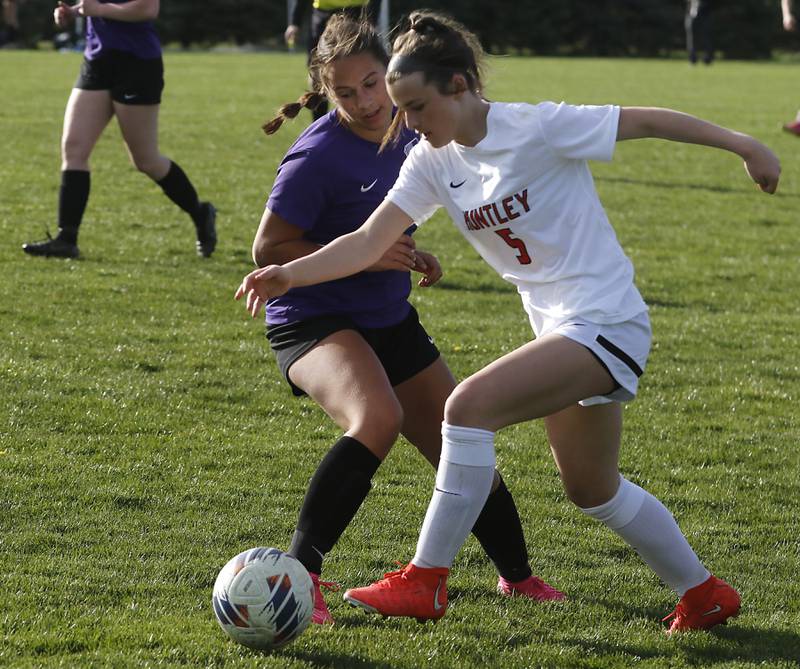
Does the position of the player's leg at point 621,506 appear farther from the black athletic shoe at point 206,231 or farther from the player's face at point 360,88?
the black athletic shoe at point 206,231

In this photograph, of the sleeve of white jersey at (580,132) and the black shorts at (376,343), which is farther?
the black shorts at (376,343)

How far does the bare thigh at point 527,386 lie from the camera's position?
12.2ft

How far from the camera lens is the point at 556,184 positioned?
3.87 m

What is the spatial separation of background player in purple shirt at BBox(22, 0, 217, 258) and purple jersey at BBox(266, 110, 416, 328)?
4767mm

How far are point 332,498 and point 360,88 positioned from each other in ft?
4.18

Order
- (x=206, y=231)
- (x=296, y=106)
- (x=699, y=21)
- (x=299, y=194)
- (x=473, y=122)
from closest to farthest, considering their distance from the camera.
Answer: (x=473, y=122) < (x=299, y=194) < (x=296, y=106) < (x=206, y=231) < (x=699, y=21)

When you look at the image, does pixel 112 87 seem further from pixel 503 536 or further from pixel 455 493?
pixel 455 493

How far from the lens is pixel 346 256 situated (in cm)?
404

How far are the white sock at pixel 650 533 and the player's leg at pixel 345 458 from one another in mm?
667

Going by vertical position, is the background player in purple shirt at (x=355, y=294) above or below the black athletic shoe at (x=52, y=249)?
above

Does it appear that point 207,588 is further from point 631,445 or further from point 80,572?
point 631,445

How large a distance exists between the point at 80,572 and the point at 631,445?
8.81 feet

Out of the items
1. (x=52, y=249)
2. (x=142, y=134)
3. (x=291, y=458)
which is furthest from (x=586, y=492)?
A: (x=52, y=249)

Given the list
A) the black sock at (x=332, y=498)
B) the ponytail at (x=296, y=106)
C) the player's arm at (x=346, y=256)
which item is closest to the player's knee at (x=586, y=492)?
the black sock at (x=332, y=498)
